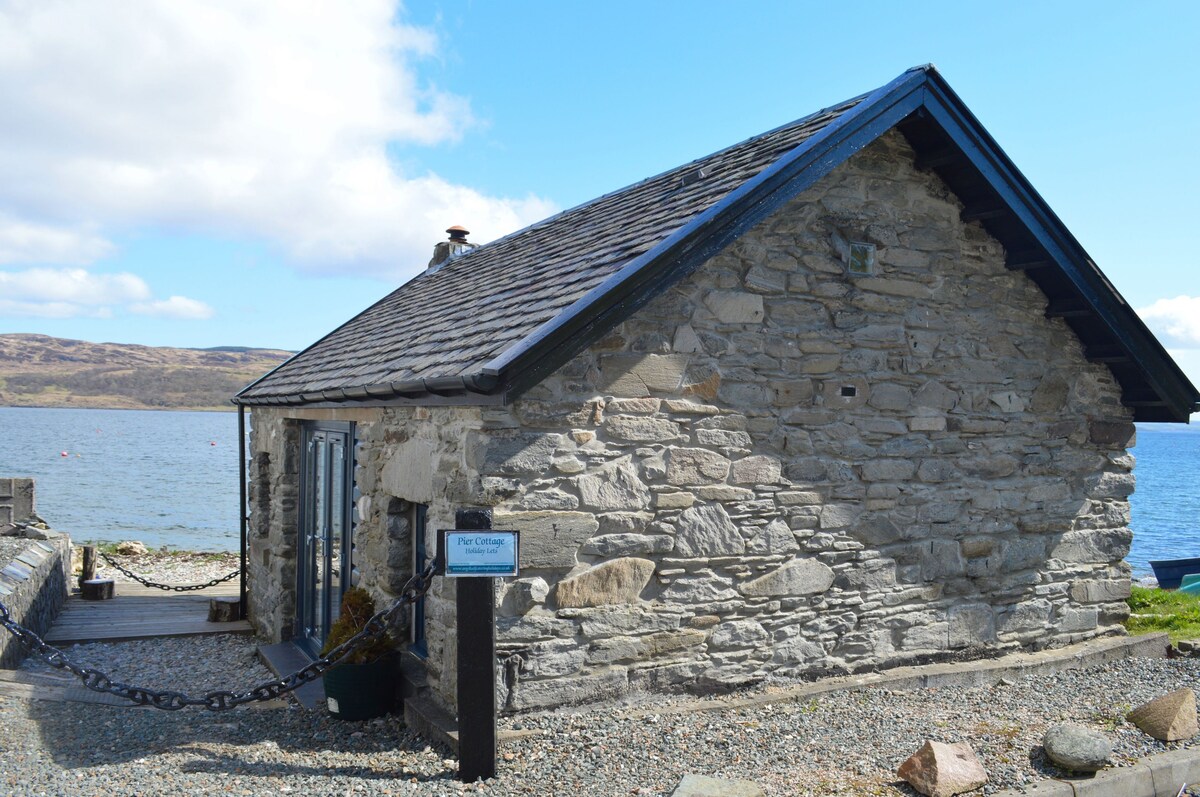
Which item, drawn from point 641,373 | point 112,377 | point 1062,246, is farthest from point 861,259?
point 112,377

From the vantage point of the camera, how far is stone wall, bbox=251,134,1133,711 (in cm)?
559

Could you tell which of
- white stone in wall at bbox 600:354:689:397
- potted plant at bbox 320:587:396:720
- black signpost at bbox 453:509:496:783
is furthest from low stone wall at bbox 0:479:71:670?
white stone in wall at bbox 600:354:689:397

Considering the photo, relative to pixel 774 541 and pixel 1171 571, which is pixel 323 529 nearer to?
pixel 774 541

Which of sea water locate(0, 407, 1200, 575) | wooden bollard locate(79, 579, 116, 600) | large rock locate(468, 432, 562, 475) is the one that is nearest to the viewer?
large rock locate(468, 432, 562, 475)

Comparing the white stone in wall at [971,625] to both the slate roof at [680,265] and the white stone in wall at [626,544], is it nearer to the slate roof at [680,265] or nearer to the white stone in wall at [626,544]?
the slate roof at [680,265]

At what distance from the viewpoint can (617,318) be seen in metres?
5.59

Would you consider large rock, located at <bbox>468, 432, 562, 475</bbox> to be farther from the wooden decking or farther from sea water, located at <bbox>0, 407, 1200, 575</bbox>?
sea water, located at <bbox>0, 407, 1200, 575</bbox>

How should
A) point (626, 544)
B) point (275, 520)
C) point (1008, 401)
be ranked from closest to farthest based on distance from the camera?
point (626, 544), point (1008, 401), point (275, 520)

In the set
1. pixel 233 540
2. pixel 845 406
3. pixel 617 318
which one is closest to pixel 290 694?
pixel 617 318

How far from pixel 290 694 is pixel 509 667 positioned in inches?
113

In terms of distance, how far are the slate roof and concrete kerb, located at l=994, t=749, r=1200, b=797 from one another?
3.38 metres

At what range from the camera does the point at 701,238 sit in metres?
5.79

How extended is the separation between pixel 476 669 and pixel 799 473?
106 inches

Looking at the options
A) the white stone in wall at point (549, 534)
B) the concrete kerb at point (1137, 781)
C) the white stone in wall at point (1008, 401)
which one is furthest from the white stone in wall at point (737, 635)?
the white stone in wall at point (1008, 401)
